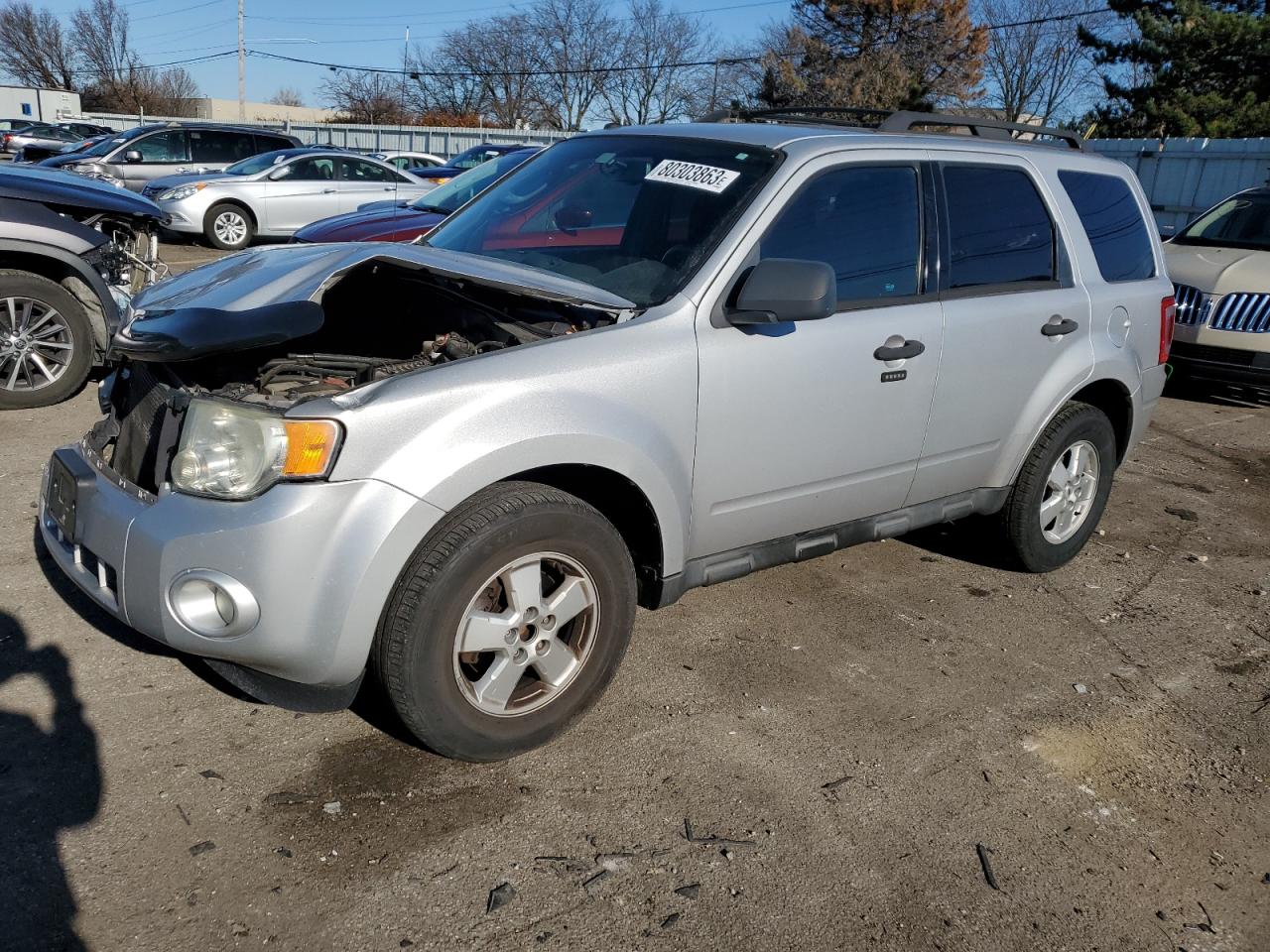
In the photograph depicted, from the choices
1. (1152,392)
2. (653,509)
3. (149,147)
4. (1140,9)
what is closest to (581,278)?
(653,509)

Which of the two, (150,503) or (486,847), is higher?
(150,503)

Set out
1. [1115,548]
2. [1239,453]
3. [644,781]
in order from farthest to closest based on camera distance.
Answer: [1239,453] → [1115,548] → [644,781]

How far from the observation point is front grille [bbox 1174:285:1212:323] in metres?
8.34

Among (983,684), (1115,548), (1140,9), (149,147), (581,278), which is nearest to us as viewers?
(581,278)

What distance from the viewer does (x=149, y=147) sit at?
1703 centimetres

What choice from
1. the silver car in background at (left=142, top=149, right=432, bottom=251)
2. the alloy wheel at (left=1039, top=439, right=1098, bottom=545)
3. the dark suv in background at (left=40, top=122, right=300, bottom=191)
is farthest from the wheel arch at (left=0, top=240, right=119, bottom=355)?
the dark suv in background at (left=40, top=122, right=300, bottom=191)

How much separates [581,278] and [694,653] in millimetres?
1434

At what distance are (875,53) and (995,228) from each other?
39942mm

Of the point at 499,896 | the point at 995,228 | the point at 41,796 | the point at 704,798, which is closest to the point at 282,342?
the point at 41,796

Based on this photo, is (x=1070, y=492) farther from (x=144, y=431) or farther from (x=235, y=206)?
(x=235, y=206)

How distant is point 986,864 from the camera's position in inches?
110

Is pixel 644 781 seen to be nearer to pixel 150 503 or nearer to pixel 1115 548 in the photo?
pixel 150 503

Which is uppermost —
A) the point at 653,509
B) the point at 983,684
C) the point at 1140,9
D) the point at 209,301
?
the point at 1140,9

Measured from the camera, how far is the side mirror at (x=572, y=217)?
3.88m
